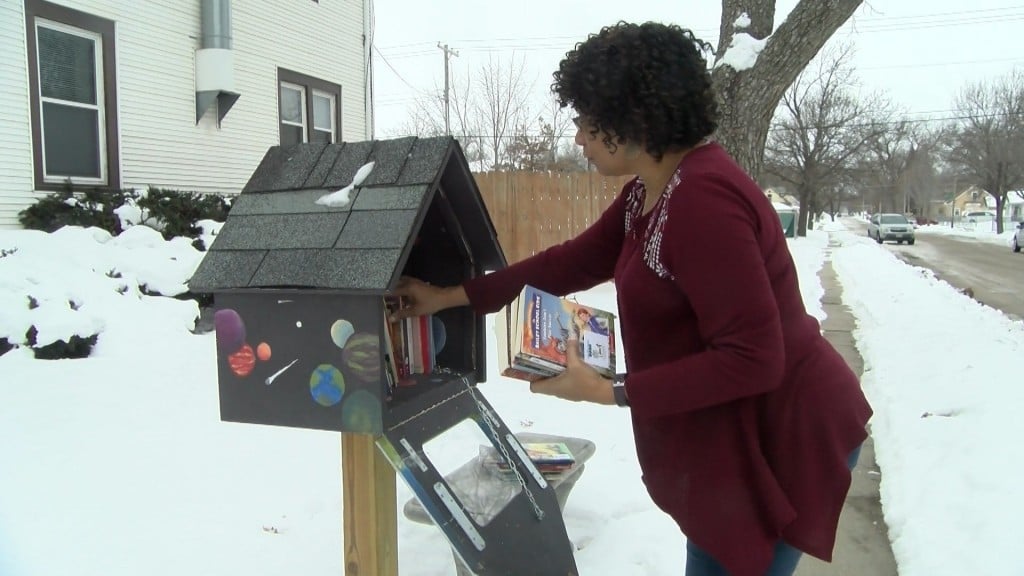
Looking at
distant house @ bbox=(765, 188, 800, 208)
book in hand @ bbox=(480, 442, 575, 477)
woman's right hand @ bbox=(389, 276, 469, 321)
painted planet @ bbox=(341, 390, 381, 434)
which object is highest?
distant house @ bbox=(765, 188, 800, 208)

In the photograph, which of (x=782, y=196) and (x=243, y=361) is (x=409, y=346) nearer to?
(x=243, y=361)

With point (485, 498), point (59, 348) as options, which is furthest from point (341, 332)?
point (59, 348)

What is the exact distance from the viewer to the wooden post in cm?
207

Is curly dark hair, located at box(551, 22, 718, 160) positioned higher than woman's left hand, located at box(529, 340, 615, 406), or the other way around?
curly dark hair, located at box(551, 22, 718, 160)

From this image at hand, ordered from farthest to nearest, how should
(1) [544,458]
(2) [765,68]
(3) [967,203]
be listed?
(3) [967,203], (2) [765,68], (1) [544,458]

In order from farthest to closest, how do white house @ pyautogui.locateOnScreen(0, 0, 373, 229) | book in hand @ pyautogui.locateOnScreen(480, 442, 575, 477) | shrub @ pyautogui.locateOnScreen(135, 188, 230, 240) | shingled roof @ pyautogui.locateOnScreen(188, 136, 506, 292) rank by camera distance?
shrub @ pyautogui.locateOnScreen(135, 188, 230, 240) < white house @ pyautogui.locateOnScreen(0, 0, 373, 229) < book in hand @ pyautogui.locateOnScreen(480, 442, 575, 477) < shingled roof @ pyautogui.locateOnScreen(188, 136, 506, 292)

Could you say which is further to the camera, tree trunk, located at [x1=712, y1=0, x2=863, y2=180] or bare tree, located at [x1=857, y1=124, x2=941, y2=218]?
bare tree, located at [x1=857, y1=124, x2=941, y2=218]

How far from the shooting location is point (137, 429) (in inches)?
161

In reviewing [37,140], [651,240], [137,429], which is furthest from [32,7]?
[651,240]

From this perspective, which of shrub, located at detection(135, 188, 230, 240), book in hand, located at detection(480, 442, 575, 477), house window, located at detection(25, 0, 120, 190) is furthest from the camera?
shrub, located at detection(135, 188, 230, 240)

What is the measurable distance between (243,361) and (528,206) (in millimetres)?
8428

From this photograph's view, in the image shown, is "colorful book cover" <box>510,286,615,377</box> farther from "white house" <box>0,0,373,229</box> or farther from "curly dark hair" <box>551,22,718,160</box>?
"white house" <box>0,0,373,229</box>

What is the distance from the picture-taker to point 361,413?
6.12 ft

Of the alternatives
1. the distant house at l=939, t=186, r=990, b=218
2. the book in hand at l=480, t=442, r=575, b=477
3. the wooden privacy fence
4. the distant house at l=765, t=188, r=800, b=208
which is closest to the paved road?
the wooden privacy fence
